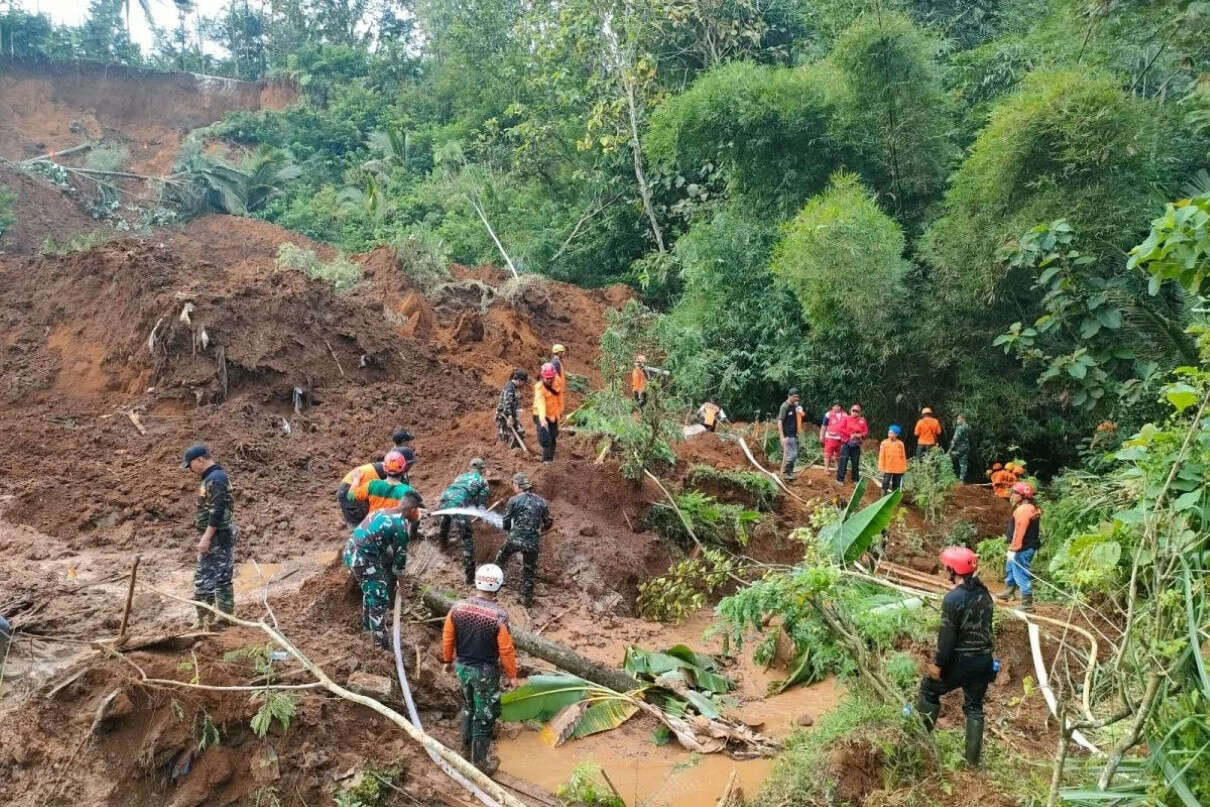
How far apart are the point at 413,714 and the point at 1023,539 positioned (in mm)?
6003

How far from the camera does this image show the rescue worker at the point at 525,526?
848cm

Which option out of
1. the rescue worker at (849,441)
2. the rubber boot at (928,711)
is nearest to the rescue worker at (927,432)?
the rescue worker at (849,441)

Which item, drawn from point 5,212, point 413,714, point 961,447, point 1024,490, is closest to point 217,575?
point 413,714

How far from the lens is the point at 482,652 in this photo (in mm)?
5801

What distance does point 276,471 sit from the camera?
11898 millimetres

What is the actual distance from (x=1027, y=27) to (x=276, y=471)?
1970 centimetres

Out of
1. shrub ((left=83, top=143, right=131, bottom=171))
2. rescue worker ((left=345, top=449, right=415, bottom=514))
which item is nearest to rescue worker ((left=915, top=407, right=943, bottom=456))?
rescue worker ((left=345, top=449, right=415, bottom=514))

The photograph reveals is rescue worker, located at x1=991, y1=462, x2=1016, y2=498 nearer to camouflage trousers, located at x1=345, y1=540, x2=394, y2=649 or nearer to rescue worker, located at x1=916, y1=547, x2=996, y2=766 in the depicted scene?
rescue worker, located at x1=916, y1=547, x2=996, y2=766

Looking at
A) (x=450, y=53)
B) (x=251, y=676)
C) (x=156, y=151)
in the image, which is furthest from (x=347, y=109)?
(x=251, y=676)

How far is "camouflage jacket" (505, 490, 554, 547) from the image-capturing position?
8.48 metres

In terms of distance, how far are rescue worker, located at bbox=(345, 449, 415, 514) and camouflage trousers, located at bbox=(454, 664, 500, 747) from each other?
7.04 ft

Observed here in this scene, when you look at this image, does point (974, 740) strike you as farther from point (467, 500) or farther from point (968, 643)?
point (467, 500)

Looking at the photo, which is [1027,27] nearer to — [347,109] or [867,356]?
[867,356]

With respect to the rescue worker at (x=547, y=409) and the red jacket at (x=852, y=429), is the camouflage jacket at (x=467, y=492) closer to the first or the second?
the rescue worker at (x=547, y=409)
